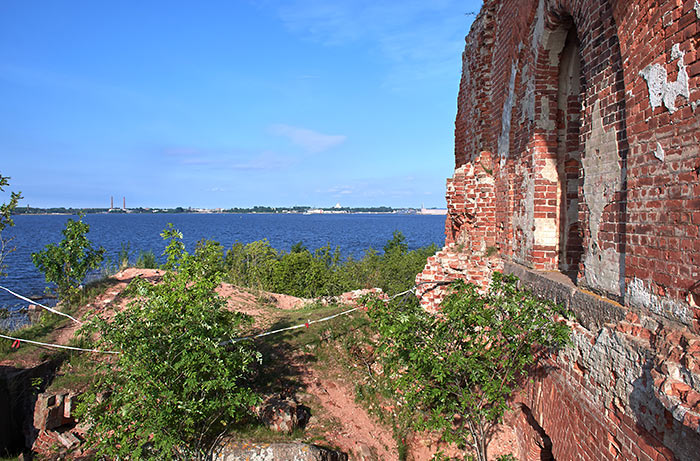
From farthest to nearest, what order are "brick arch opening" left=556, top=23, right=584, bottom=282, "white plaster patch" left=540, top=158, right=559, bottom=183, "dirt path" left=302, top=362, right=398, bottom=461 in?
"dirt path" left=302, top=362, right=398, bottom=461 → "white plaster patch" left=540, top=158, right=559, bottom=183 → "brick arch opening" left=556, top=23, right=584, bottom=282

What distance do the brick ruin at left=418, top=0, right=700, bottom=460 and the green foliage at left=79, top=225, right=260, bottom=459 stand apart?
11.8 ft

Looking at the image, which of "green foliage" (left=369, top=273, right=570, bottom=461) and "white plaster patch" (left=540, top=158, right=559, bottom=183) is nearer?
"green foliage" (left=369, top=273, right=570, bottom=461)

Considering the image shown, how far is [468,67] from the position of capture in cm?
866

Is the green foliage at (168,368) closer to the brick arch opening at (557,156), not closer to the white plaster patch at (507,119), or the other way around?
the brick arch opening at (557,156)

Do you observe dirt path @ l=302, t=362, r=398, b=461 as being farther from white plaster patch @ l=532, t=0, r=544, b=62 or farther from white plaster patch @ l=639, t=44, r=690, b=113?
white plaster patch @ l=532, t=0, r=544, b=62

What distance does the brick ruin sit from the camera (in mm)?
2879

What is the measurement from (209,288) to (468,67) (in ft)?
21.6

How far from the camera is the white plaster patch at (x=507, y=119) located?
638 cm

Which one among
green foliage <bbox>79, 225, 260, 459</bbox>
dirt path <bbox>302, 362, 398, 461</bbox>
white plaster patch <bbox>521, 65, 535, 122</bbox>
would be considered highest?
white plaster patch <bbox>521, 65, 535, 122</bbox>

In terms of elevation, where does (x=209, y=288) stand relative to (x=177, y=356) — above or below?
above

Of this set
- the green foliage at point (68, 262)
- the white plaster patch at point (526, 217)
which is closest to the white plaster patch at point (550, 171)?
the white plaster patch at point (526, 217)

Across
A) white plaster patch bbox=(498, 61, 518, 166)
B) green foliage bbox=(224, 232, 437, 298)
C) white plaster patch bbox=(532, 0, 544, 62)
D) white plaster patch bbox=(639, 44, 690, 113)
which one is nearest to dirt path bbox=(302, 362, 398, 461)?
white plaster patch bbox=(498, 61, 518, 166)

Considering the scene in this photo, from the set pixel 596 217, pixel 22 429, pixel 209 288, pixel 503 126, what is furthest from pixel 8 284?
pixel 596 217

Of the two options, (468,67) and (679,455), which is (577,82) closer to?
(468,67)
